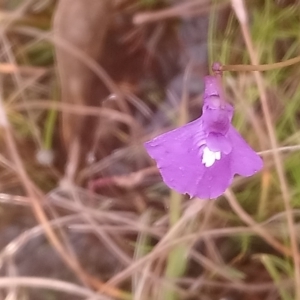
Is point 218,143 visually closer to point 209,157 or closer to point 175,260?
point 209,157

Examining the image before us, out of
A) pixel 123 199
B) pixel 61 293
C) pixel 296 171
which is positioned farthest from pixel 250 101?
pixel 61 293

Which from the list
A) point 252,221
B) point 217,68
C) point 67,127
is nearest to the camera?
point 217,68

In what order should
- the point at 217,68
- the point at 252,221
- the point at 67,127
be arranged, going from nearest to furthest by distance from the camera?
1. the point at 217,68
2. the point at 252,221
3. the point at 67,127

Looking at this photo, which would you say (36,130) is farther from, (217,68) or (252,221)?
(217,68)

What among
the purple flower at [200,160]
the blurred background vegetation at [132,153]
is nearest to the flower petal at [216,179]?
the purple flower at [200,160]

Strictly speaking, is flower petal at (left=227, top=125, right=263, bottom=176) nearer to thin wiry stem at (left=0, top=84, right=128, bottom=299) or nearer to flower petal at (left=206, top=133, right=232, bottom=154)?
flower petal at (left=206, top=133, right=232, bottom=154)

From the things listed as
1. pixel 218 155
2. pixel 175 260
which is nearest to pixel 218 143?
pixel 218 155

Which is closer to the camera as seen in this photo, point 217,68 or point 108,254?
point 217,68
